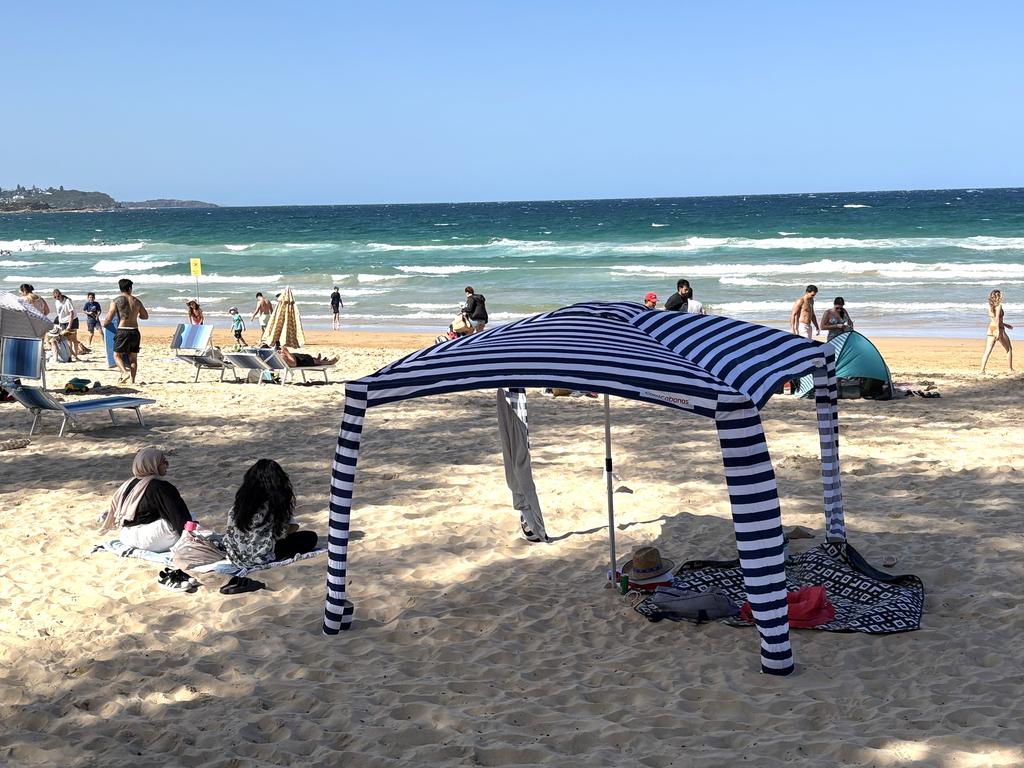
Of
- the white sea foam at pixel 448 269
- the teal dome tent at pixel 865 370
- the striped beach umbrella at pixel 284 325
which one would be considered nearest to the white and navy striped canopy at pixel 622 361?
the teal dome tent at pixel 865 370

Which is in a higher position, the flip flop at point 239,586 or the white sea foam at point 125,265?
the white sea foam at point 125,265

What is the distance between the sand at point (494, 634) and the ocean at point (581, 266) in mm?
15982

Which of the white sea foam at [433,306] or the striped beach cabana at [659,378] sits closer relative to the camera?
the striped beach cabana at [659,378]

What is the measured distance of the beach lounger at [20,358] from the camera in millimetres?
12648

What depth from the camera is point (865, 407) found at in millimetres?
12727

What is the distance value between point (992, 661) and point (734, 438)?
1872 millimetres

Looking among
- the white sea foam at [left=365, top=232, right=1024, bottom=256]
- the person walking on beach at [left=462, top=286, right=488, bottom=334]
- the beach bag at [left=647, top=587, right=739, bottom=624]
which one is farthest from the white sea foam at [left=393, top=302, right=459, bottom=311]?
the beach bag at [left=647, top=587, right=739, bottom=624]

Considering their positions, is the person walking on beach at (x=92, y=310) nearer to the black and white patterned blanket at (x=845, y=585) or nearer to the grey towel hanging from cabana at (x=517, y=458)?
the grey towel hanging from cabana at (x=517, y=458)

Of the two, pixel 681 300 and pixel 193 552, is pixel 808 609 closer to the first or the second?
pixel 193 552

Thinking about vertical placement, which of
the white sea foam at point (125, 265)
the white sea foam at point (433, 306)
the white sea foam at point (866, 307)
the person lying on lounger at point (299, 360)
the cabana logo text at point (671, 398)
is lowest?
the white sea foam at point (866, 307)

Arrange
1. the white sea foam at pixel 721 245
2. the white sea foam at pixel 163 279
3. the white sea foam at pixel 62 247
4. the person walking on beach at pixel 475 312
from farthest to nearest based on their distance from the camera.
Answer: the white sea foam at pixel 62 247, the white sea foam at pixel 721 245, the white sea foam at pixel 163 279, the person walking on beach at pixel 475 312

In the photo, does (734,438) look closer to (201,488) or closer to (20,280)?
(201,488)

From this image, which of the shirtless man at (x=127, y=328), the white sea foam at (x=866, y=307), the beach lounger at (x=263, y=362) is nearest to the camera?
the shirtless man at (x=127, y=328)

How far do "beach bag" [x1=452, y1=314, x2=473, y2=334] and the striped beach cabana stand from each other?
11.8 meters
